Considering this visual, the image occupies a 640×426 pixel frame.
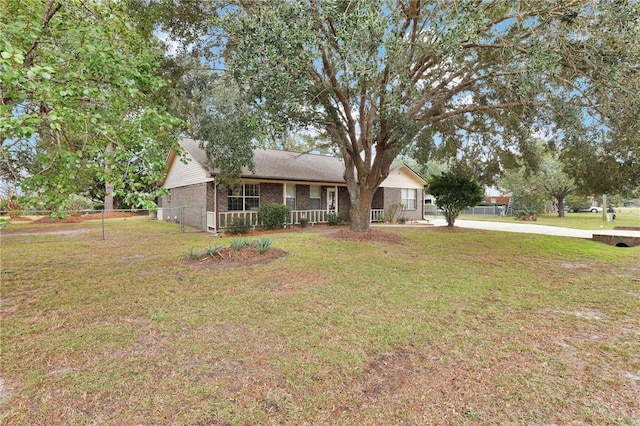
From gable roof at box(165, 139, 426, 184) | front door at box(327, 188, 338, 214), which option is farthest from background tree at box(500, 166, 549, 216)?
front door at box(327, 188, 338, 214)

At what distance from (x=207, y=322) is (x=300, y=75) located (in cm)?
567

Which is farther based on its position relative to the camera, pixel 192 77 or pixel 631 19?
pixel 192 77

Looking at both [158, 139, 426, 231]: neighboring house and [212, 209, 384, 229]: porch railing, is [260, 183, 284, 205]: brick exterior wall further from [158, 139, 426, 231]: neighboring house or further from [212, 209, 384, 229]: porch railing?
[212, 209, 384, 229]: porch railing

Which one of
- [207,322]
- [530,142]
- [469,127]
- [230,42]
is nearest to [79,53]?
[207,322]

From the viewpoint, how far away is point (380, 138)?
11.0 meters

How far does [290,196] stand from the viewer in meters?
17.4

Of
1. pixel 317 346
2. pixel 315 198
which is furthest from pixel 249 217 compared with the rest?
pixel 317 346

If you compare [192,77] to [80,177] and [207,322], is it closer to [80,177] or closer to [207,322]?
[80,177]

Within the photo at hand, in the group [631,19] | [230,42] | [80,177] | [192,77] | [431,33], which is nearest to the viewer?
[80,177]

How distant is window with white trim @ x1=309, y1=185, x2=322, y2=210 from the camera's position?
1812 centimetres

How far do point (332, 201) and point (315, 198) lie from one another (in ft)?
4.28

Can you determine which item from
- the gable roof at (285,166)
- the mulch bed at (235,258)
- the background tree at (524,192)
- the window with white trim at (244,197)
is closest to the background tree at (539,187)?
the background tree at (524,192)

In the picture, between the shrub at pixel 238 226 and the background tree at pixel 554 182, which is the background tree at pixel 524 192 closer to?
the background tree at pixel 554 182

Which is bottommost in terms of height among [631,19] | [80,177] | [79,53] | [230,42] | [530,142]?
[80,177]
